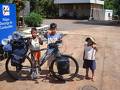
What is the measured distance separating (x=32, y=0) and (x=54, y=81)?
123 feet

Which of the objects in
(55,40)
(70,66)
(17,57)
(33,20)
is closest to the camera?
(17,57)

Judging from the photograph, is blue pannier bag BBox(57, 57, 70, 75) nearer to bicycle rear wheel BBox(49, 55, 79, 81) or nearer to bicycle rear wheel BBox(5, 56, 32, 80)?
bicycle rear wheel BBox(49, 55, 79, 81)

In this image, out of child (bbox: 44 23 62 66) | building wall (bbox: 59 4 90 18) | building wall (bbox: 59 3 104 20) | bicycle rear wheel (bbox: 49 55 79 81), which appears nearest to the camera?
bicycle rear wheel (bbox: 49 55 79 81)

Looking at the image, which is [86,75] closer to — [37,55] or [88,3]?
[37,55]

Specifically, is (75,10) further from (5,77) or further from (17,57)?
(17,57)

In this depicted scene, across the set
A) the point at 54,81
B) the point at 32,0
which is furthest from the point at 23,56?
the point at 32,0

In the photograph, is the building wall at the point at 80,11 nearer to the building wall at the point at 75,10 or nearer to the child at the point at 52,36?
the building wall at the point at 75,10

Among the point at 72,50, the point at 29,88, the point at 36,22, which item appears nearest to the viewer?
the point at 29,88

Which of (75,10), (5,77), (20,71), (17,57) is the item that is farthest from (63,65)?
(75,10)

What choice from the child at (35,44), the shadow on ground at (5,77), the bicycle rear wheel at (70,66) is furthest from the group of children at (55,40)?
the shadow on ground at (5,77)

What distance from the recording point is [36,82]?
26.2 ft

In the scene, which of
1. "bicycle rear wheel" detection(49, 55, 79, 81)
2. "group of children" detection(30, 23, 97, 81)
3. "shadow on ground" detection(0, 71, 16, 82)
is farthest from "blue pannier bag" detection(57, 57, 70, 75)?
"shadow on ground" detection(0, 71, 16, 82)

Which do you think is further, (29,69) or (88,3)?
(88,3)

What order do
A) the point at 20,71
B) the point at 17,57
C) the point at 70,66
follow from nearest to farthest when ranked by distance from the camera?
1. the point at 17,57
2. the point at 70,66
3. the point at 20,71
